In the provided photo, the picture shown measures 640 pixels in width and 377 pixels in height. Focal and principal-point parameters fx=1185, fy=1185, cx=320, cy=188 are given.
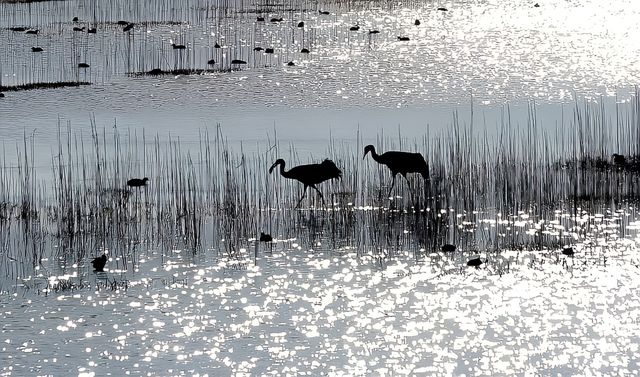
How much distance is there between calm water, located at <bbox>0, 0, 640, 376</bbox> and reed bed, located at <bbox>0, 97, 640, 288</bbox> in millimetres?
40

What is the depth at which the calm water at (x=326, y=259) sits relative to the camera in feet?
23.5

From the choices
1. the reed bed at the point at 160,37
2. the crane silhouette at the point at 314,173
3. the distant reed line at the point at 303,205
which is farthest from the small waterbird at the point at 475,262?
the reed bed at the point at 160,37

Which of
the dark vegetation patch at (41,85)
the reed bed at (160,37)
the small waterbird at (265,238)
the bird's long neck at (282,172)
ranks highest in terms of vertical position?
the reed bed at (160,37)

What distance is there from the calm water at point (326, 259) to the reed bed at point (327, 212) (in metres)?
0.04

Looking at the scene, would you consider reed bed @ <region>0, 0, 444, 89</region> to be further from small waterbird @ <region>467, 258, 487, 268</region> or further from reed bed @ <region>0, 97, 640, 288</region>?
small waterbird @ <region>467, 258, 487, 268</region>

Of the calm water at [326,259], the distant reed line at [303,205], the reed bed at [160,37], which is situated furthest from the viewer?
the reed bed at [160,37]

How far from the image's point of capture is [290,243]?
10344mm

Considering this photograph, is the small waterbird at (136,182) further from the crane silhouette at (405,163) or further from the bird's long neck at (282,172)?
the crane silhouette at (405,163)

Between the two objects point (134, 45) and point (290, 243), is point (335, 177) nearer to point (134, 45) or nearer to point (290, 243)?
point (290, 243)

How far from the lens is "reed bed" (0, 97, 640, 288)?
10195mm

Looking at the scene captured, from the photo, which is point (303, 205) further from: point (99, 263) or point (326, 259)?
point (99, 263)

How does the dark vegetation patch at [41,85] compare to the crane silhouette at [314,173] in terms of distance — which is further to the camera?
the dark vegetation patch at [41,85]

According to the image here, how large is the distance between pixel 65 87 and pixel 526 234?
41.4 feet

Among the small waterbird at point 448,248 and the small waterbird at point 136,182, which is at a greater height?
the small waterbird at point 136,182
